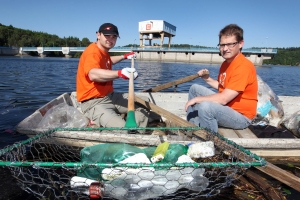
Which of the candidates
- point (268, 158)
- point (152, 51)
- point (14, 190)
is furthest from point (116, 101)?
point (152, 51)

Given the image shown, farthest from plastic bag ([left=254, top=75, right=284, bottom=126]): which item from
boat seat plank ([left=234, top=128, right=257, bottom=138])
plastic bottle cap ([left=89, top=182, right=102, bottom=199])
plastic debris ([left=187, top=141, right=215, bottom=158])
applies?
plastic bottle cap ([left=89, top=182, right=102, bottom=199])

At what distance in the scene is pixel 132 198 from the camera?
2234 mm

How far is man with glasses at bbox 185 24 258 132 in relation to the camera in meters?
3.15

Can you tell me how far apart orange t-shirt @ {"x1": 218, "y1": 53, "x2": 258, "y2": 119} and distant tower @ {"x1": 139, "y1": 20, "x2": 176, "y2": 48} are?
64275 millimetres

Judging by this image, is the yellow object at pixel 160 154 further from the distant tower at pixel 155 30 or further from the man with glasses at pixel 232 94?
the distant tower at pixel 155 30

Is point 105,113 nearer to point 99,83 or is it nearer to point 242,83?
point 99,83

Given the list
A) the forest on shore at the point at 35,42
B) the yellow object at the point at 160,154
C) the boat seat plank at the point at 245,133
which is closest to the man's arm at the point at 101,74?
the yellow object at the point at 160,154

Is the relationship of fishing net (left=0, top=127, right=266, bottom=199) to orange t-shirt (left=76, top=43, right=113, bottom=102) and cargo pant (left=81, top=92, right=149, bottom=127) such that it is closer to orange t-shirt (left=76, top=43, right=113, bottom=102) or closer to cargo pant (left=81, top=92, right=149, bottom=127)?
cargo pant (left=81, top=92, right=149, bottom=127)

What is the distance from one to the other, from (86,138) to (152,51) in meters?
58.4

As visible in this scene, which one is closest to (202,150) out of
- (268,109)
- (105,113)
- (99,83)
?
(105,113)

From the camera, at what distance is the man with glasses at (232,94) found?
3.15 meters

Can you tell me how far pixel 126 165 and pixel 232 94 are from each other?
6.65 ft

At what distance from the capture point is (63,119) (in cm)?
410

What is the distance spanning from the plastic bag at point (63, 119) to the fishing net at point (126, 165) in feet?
1.76
